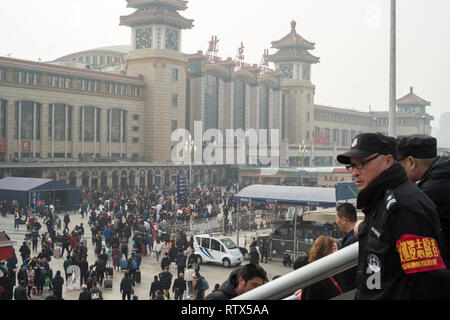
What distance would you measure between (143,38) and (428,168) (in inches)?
2566

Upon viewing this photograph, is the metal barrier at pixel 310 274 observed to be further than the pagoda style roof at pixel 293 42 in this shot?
No

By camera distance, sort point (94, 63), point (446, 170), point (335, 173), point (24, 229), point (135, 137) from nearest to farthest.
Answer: point (446, 170)
point (24, 229)
point (335, 173)
point (135, 137)
point (94, 63)

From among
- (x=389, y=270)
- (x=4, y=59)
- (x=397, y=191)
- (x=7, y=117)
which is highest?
(x=4, y=59)

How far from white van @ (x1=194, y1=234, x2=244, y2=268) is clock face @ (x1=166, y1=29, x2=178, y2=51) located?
4830 cm

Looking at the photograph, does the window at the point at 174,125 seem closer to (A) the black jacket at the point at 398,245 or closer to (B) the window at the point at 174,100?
(B) the window at the point at 174,100

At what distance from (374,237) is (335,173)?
5309cm

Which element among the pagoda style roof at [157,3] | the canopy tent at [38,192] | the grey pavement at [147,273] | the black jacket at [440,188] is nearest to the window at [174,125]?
the pagoda style roof at [157,3]

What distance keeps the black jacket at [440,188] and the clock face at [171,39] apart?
212 ft

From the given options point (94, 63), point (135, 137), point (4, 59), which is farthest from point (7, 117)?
point (94, 63)

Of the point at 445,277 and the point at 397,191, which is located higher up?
the point at 397,191

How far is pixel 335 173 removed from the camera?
178 ft

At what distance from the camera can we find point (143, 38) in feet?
214

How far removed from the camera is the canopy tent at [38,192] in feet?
107
